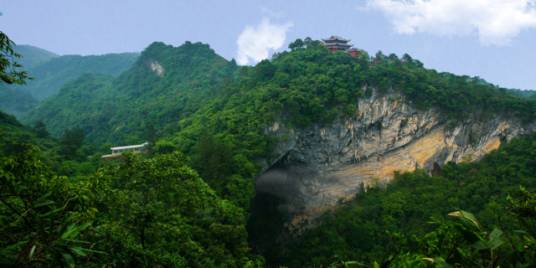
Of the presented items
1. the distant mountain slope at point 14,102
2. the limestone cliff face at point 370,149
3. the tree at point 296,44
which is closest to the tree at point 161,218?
the limestone cliff face at point 370,149

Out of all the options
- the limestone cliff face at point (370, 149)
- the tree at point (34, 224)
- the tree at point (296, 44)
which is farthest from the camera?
the tree at point (296, 44)

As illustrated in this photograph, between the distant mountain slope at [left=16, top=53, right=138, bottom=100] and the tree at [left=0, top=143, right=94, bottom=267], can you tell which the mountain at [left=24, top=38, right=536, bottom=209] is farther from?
the distant mountain slope at [left=16, top=53, right=138, bottom=100]

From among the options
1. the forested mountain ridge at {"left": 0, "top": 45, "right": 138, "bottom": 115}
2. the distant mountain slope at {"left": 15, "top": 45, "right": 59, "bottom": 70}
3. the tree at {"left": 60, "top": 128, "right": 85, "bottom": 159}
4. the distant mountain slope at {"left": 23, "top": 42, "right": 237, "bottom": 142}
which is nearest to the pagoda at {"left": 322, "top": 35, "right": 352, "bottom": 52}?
the distant mountain slope at {"left": 23, "top": 42, "right": 237, "bottom": 142}

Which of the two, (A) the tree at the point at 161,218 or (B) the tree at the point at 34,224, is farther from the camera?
(A) the tree at the point at 161,218

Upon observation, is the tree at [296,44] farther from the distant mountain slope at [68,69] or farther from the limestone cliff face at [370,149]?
the distant mountain slope at [68,69]

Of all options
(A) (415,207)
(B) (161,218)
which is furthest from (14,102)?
(B) (161,218)

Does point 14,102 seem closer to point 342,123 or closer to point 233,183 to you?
point 342,123
